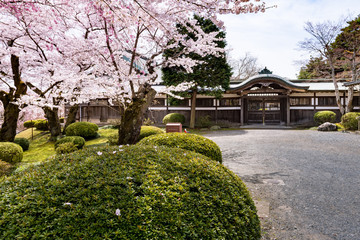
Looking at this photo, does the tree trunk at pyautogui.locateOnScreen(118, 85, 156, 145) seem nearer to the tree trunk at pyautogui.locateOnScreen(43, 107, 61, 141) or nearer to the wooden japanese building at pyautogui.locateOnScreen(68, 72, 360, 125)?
the tree trunk at pyautogui.locateOnScreen(43, 107, 61, 141)

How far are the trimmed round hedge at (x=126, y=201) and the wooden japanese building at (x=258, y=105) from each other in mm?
17052

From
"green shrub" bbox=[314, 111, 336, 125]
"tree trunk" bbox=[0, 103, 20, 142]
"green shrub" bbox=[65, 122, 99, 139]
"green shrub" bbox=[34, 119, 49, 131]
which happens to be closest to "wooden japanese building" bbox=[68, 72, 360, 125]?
"green shrub" bbox=[314, 111, 336, 125]

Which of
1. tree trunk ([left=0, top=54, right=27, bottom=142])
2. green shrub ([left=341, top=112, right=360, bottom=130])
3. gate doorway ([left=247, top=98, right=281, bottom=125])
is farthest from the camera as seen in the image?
gate doorway ([left=247, top=98, right=281, bottom=125])

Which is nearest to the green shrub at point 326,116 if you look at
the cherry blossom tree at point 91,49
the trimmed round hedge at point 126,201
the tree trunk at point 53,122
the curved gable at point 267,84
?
the curved gable at point 267,84

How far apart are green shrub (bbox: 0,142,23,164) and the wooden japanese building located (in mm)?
10647

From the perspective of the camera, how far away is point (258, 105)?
2202 cm

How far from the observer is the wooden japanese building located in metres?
18.8

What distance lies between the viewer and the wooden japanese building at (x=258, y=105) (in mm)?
18797

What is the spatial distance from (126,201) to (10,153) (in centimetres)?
845

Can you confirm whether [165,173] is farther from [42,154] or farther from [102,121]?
[102,121]

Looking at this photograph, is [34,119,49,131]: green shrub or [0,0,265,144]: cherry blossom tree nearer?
[0,0,265,144]: cherry blossom tree

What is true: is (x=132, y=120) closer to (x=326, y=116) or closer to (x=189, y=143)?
(x=189, y=143)

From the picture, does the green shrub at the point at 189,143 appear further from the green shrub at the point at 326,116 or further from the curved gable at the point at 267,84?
the green shrub at the point at 326,116

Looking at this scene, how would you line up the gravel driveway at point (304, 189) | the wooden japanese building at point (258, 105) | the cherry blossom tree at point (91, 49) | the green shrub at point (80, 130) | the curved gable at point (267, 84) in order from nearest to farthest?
the gravel driveway at point (304, 189) → the cherry blossom tree at point (91, 49) → the green shrub at point (80, 130) → the curved gable at point (267, 84) → the wooden japanese building at point (258, 105)
